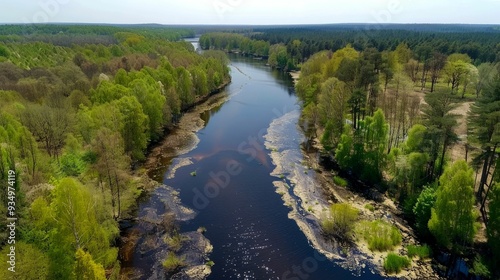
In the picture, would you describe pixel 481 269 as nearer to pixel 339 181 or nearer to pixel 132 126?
pixel 339 181

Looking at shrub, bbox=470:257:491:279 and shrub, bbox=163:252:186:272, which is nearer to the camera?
shrub, bbox=470:257:491:279

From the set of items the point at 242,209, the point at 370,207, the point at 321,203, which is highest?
the point at 370,207

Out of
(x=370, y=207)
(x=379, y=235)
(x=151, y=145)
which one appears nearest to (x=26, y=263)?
(x=379, y=235)

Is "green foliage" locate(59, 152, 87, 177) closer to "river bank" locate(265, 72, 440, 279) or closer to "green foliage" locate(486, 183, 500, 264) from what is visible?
"river bank" locate(265, 72, 440, 279)

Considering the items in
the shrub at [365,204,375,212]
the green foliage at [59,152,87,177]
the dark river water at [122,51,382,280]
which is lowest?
the dark river water at [122,51,382,280]

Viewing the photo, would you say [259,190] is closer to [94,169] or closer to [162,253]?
[162,253]

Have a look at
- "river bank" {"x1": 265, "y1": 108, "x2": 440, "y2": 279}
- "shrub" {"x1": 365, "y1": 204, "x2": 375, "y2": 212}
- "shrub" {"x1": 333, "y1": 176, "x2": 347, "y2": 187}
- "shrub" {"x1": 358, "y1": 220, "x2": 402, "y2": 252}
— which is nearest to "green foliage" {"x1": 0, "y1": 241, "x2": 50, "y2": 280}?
"river bank" {"x1": 265, "y1": 108, "x2": 440, "y2": 279}

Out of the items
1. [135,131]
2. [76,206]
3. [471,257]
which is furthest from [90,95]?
[471,257]
